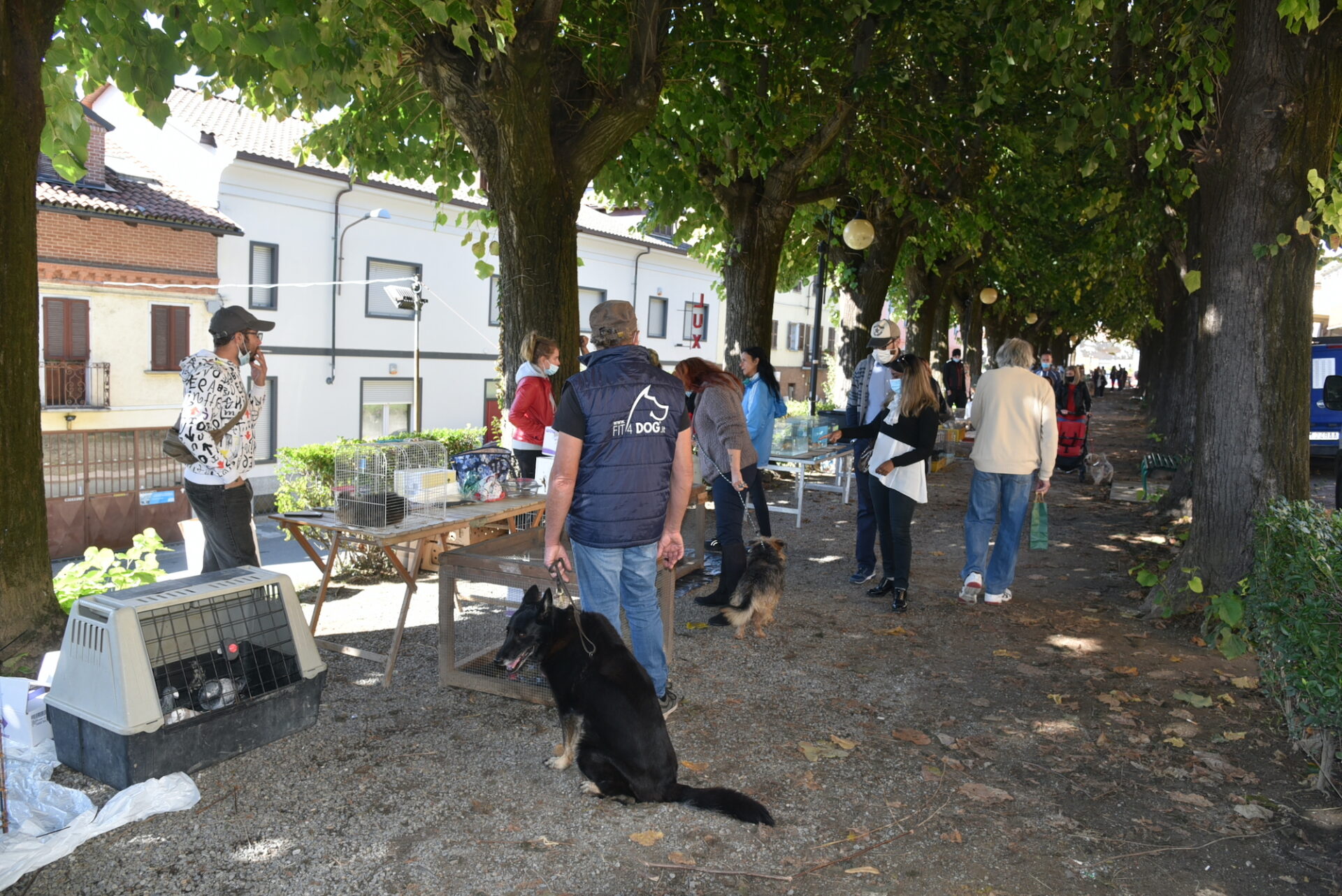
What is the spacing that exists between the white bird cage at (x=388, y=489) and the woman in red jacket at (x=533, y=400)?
158cm

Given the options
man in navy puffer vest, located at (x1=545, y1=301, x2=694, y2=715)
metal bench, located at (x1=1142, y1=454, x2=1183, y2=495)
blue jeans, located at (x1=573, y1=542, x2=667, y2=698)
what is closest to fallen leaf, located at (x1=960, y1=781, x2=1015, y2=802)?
blue jeans, located at (x1=573, y1=542, x2=667, y2=698)

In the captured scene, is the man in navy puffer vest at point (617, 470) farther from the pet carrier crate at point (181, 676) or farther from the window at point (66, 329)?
the window at point (66, 329)

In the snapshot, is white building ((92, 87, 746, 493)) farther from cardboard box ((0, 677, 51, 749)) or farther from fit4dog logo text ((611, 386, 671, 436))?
fit4dog logo text ((611, 386, 671, 436))

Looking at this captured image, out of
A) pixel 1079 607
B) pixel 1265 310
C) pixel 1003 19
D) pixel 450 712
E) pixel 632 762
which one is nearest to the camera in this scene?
pixel 632 762

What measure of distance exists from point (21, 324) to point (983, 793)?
5470 mm

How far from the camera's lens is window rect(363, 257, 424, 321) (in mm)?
27031

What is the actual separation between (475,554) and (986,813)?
285 cm

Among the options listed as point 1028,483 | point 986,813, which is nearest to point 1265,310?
point 1028,483

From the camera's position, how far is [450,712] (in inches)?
198

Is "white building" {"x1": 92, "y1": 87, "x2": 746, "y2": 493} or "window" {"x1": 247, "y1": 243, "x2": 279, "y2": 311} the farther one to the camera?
"window" {"x1": 247, "y1": 243, "x2": 279, "y2": 311}

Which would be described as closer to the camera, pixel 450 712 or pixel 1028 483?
pixel 450 712

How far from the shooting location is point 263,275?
24.8m

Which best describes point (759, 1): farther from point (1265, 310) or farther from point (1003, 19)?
point (1265, 310)

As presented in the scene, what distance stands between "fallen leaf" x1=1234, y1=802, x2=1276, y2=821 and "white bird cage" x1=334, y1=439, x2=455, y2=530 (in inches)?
165
